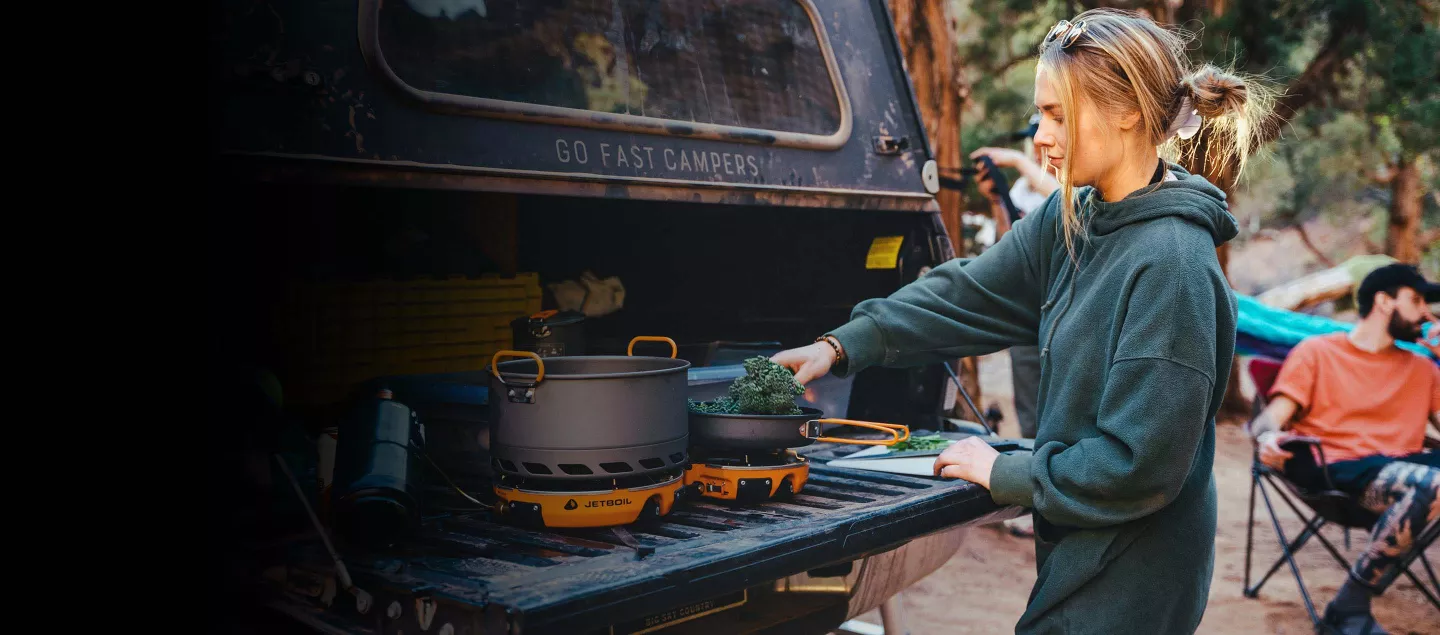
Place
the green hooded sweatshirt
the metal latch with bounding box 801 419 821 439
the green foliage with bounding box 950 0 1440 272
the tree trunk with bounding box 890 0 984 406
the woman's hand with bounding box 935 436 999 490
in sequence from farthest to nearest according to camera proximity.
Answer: the green foliage with bounding box 950 0 1440 272 → the tree trunk with bounding box 890 0 984 406 → the metal latch with bounding box 801 419 821 439 → the woman's hand with bounding box 935 436 999 490 → the green hooded sweatshirt

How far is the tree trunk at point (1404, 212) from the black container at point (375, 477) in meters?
16.6

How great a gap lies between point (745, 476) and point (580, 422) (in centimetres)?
45

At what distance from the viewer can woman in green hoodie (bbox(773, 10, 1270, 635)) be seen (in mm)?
1803

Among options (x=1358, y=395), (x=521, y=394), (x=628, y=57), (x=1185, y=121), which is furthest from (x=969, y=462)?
(x=1358, y=395)

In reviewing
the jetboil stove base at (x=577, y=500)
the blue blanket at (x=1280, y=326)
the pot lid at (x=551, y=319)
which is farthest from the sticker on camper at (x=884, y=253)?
the blue blanket at (x=1280, y=326)

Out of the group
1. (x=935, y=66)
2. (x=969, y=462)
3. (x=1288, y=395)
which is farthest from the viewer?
(x=935, y=66)

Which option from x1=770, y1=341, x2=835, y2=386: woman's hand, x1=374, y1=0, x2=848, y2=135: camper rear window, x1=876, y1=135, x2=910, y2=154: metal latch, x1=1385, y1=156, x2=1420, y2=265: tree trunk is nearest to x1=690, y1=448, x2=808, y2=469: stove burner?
x1=770, y1=341, x2=835, y2=386: woman's hand

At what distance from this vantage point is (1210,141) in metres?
2.10

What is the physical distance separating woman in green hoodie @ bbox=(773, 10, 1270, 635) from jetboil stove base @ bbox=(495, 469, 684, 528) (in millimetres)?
673

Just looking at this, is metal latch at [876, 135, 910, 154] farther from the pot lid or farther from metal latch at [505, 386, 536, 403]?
metal latch at [505, 386, 536, 403]

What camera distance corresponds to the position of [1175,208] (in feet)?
6.28

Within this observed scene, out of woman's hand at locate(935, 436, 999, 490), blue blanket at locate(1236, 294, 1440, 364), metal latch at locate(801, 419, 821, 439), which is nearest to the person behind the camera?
woman's hand at locate(935, 436, 999, 490)

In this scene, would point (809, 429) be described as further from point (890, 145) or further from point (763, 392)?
point (890, 145)

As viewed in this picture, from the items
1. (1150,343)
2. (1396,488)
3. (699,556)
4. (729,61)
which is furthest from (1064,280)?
(1396,488)
